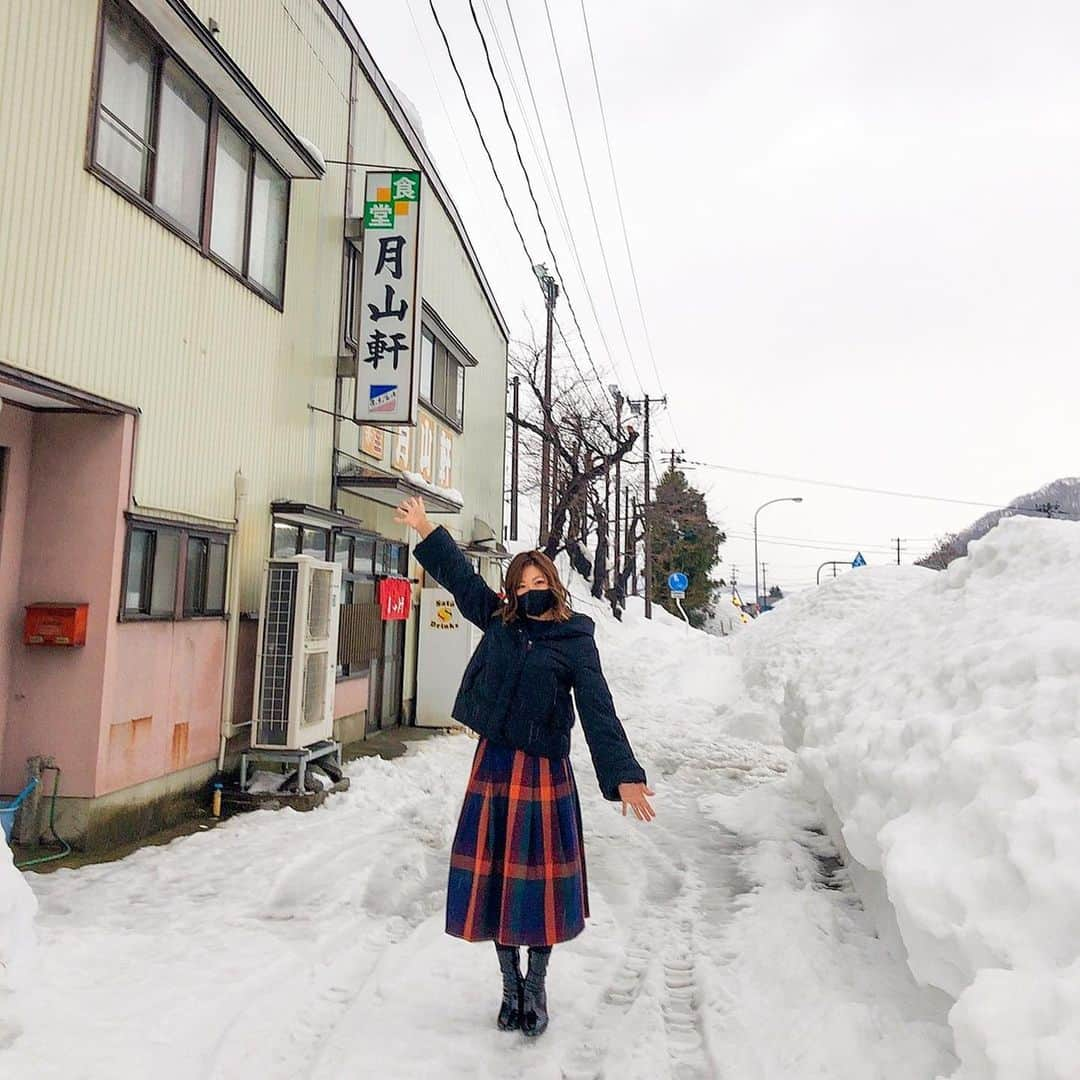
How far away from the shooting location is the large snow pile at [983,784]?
233 cm

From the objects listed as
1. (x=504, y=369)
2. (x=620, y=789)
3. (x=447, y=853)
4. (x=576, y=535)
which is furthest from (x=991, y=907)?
(x=576, y=535)

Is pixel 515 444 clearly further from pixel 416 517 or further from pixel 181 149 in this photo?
pixel 416 517

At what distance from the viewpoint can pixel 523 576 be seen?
3.50m

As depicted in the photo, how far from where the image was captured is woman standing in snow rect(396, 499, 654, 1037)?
3271mm

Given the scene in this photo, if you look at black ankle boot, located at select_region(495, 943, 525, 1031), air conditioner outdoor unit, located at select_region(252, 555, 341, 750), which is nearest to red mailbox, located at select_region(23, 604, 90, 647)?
air conditioner outdoor unit, located at select_region(252, 555, 341, 750)

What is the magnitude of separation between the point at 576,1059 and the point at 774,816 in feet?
Result: 13.9

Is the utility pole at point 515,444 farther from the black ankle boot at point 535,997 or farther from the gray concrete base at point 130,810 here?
the black ankle boot at point 535,997

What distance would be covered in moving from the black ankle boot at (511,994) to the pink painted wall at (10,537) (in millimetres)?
3871

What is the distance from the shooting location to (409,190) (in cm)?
909

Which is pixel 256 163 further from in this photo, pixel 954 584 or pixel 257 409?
pixel 954 584

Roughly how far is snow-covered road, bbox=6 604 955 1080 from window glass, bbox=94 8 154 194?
4626 millimetres

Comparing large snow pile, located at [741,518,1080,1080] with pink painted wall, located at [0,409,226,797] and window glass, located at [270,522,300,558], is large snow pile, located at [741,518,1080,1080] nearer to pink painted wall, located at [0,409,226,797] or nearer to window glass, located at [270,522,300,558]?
pink painted wall, located at [0,409,226,797]

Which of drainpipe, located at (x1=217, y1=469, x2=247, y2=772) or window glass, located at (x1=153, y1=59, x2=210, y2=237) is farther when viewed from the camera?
drainpipe, located at (x1=217, y1=469, x2=247, y2=772)

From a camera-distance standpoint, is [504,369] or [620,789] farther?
[504,369]
